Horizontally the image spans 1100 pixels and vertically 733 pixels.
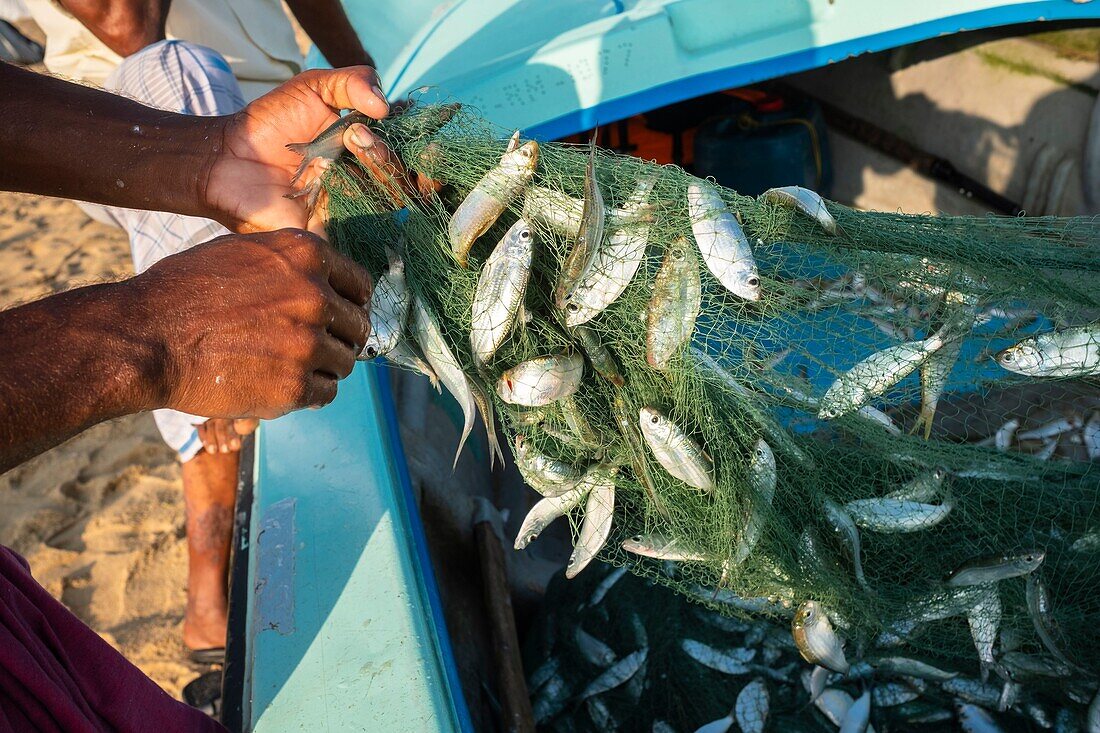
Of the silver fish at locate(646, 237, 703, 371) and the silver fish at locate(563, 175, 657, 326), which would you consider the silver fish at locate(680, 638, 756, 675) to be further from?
the silver fish at locate(563, 175, 657, 326)

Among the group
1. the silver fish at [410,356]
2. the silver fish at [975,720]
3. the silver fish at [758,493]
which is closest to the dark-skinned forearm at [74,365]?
the silver fish at [410,356]

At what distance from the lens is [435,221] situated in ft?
6.11

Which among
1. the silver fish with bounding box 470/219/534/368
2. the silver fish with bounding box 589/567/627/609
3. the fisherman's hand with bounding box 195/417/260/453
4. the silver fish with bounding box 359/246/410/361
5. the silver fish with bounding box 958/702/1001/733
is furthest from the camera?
the fisherman's hand with bounding box 195/417/260/453

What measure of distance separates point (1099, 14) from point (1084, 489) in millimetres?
2187

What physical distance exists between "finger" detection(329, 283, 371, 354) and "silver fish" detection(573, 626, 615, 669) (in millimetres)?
1552

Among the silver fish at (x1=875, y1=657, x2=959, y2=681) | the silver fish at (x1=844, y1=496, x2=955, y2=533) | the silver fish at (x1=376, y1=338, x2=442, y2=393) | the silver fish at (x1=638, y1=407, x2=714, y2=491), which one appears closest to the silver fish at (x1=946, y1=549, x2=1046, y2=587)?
the silver fish at (x1=844, y1=496, x2=955, y2=533)

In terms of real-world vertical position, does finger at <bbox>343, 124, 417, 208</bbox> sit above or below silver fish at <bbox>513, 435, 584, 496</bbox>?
above

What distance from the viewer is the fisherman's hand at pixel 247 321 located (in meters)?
1.42

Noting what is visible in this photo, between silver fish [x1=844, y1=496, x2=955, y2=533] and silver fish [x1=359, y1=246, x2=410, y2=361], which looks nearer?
silver fish [x1=359, y1=246, x2=410, y2=361]

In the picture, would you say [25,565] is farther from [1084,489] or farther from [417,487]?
[1084,489]

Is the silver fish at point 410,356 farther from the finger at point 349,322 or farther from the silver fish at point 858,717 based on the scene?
the silver fish at point 858,717

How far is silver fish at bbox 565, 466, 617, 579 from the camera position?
6.61ft

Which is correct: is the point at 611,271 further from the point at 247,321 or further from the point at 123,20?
the point at 123,20

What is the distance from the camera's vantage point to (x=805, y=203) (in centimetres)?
167
